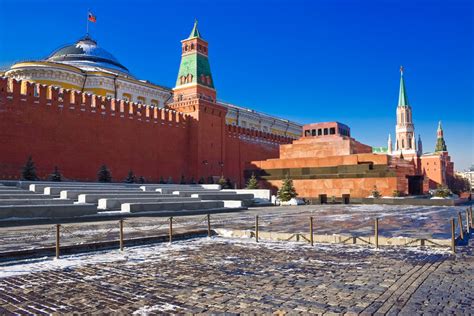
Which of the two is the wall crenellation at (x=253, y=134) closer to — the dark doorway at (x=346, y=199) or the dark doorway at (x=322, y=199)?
the dark doorway at (x=322, y=199)

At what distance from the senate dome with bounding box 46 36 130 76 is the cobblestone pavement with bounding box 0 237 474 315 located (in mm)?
34650

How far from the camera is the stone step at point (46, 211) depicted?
37.5 feet

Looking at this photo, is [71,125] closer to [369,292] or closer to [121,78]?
[121,78]

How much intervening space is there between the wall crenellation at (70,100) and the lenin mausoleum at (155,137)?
0.06 meters

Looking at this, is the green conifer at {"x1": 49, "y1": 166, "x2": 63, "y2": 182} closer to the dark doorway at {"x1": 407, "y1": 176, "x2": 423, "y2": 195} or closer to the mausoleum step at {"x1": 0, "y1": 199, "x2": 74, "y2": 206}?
the mausoleum step at {"x1": 0, "y1": 199, "x2": 74, "y2": 206}

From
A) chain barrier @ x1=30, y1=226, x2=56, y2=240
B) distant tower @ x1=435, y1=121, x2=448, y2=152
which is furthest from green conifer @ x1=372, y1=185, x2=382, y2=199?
distant tower @ x1=435, y1=121, x2=448, y2=152

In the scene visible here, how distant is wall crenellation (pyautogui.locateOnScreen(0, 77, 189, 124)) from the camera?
21531 mm

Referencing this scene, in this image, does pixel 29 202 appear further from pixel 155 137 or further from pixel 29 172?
pixel 155 137

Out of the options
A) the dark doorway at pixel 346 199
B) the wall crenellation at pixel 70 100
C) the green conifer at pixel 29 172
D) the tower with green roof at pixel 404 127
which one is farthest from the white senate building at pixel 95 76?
the tower with green roof at pixel 404 127

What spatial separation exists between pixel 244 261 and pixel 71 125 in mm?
20646

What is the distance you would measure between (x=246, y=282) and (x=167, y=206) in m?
11.3

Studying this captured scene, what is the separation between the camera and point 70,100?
949 inches

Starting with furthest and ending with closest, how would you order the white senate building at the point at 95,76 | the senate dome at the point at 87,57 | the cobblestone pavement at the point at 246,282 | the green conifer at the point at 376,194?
the senate dome at the point at 87,57
the white senate building at the point at 95,76
the green conifer at the point at 376,194
the cobblestone pavement at the point at 246,282

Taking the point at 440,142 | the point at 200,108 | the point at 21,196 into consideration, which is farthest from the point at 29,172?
the point at 440,142
